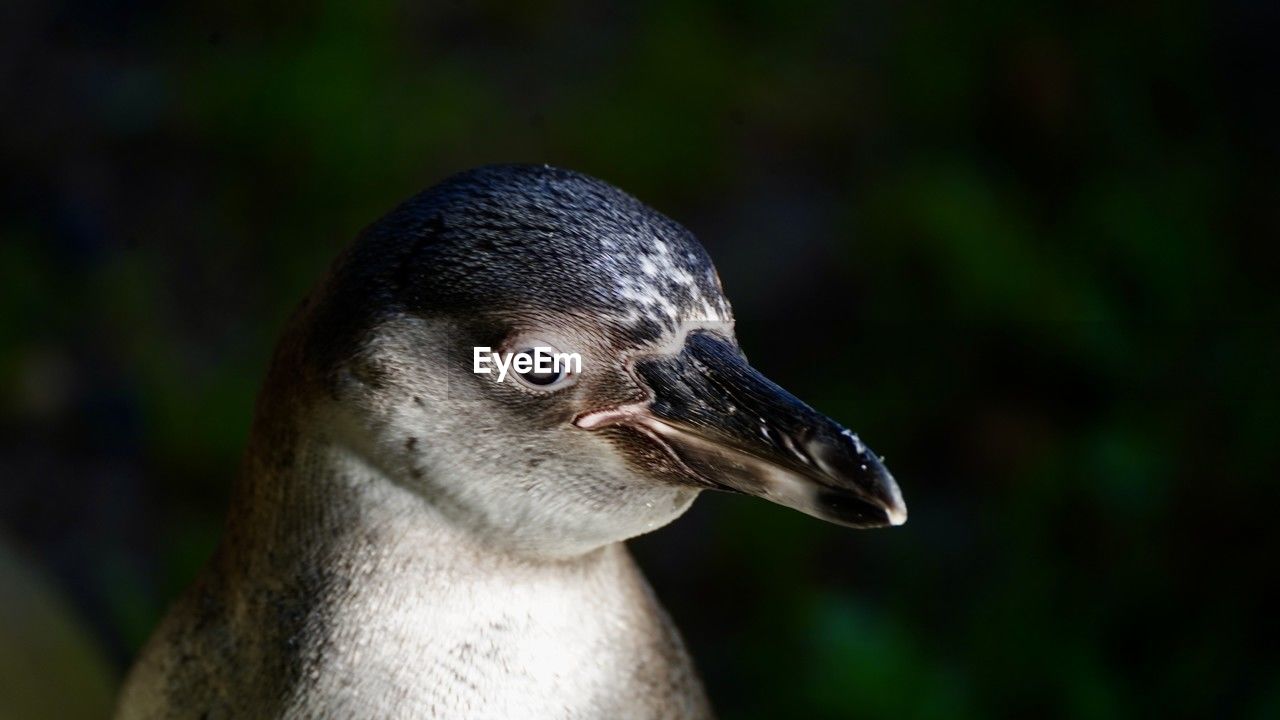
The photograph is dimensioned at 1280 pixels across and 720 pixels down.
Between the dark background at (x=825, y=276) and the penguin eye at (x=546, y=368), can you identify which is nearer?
the penguin eye at (x=546, y=368)

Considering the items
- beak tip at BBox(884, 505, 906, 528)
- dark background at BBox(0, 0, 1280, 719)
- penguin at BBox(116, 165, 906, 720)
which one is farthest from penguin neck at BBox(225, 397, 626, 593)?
dark background at BBox(0, 0, 1280, 719)

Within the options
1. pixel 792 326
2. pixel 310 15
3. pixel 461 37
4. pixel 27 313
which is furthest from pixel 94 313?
pixel 792 326

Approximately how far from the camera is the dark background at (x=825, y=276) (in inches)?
87.2

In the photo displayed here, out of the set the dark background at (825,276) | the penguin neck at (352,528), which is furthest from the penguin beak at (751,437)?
the dark background at (825,276)

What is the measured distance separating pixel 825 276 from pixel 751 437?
67.5 inches

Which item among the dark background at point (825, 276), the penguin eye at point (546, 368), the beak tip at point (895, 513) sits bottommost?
the dark background at point (825, 276)

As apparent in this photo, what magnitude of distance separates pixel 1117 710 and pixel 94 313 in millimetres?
A: 1981

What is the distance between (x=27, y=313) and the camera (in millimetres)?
2605

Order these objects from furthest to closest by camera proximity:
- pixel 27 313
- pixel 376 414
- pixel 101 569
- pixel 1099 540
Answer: pixel 27 313 < pixel 101 569 < pixel 1099 540 < pixel 376 414

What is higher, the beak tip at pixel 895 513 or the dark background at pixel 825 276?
the beak tip at pixel 895 513

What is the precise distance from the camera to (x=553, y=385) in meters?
1.04

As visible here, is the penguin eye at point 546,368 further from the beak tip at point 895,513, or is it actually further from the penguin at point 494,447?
the beak tip at point 895,513

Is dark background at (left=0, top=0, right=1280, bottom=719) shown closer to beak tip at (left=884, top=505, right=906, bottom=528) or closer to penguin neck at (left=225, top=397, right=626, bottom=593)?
penguin neck at (left=225, top=397, right=626, bottom=593)

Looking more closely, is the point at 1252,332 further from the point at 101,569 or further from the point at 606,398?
the point at 101,569
